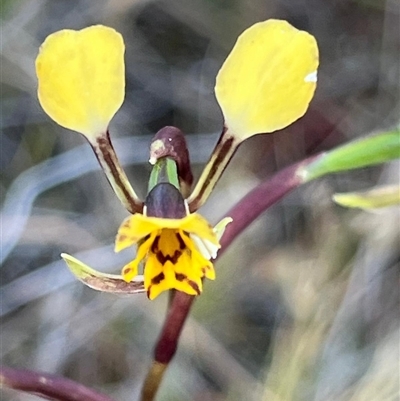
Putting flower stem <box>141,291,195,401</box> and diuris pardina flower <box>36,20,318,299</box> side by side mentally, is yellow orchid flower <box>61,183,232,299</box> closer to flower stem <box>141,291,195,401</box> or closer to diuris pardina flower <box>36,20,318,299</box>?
diuris pardina flower <box>36,20,318,299</box>

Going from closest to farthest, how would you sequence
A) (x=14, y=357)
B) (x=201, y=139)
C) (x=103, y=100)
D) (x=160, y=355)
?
1. (x=103, y=100)
2. (x=160, y=355)
3. (x=14, y=357)
4. (x=201, y=139)

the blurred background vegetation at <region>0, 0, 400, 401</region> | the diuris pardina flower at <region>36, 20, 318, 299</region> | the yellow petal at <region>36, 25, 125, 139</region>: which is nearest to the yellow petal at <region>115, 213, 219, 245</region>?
the diuris pardina flower at <region>36, 20, 318, 299</region>

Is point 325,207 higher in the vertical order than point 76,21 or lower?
lower

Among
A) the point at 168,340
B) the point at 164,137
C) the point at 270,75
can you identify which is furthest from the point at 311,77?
the point at 168,340

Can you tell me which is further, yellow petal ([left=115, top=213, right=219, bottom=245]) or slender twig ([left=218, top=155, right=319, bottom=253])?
slender twig ([left=218, top=155, right=319, bottom=253])

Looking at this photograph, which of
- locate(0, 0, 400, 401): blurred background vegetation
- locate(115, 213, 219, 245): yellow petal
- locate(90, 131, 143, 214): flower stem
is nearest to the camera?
locate(115, 213, 219, 245): yellow petal

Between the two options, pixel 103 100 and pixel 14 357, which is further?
pixel 14 357

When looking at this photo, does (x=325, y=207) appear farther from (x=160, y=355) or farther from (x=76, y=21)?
(x=160, y=355)

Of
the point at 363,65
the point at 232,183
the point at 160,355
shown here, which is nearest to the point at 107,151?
the point at 160,355
